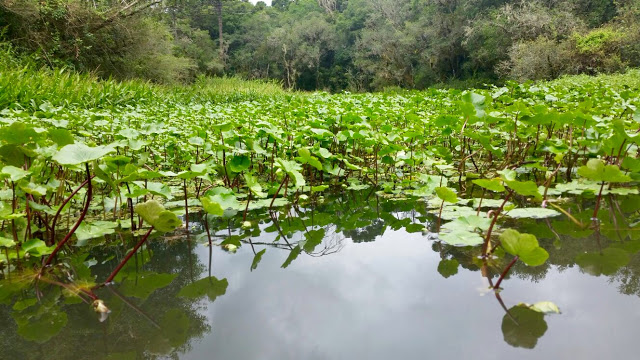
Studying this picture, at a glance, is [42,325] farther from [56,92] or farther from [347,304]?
[56,92]

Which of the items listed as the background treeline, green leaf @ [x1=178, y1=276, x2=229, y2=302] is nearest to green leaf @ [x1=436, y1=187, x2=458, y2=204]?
green leaf @ [x1=178, y1=276, x2=229, y2=302]

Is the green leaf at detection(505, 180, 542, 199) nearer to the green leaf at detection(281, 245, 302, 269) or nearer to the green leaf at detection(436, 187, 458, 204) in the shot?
the green leaf at detection(436, 187, 458, 204)

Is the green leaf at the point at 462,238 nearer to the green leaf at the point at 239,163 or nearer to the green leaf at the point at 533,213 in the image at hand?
the green leaf at the point at 533,213

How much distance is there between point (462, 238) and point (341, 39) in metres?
36.8

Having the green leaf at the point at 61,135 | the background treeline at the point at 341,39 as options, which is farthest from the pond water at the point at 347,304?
the background treeline at the point at 341,39

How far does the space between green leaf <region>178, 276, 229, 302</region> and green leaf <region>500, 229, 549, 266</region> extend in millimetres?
843

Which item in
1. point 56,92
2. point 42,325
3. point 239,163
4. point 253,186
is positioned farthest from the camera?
point 56,92

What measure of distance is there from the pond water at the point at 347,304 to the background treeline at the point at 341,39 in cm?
1166

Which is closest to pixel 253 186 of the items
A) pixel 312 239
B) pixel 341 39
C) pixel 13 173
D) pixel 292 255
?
pixel 312 239

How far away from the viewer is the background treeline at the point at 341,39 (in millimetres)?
12320

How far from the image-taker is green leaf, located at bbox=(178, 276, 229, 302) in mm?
1275

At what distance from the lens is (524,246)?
108 centimetres

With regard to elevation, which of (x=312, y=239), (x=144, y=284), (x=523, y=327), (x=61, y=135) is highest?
(x=61, y=135)

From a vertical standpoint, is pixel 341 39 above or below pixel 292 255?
below
